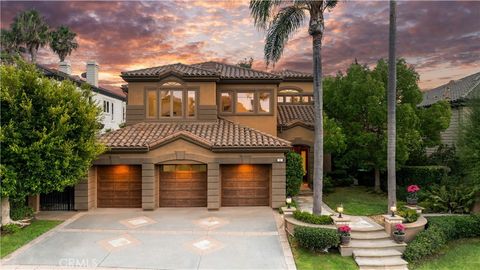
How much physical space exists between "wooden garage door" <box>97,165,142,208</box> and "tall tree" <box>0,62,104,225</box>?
3.45 m

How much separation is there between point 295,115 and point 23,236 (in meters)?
17.2

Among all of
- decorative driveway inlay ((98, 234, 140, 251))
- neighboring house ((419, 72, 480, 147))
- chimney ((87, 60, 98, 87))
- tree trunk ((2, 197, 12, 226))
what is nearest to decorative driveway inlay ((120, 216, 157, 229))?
decorative driveway inlay ((98, 234, 140, 251))

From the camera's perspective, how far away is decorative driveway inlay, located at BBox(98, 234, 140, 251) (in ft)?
36.3

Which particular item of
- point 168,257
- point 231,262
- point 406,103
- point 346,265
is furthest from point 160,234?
point 406,103

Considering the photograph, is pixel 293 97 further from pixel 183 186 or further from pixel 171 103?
pixel 183 186

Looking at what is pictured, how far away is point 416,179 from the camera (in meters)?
19.6

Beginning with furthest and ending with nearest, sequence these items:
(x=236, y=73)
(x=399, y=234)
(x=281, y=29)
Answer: (x=236, y=73) → (x=281, y=29) → (x=399, y=234)

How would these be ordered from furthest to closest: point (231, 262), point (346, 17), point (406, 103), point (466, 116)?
point (406, 103) → point (346, 17) → point (466, 116) → point (231, 262)

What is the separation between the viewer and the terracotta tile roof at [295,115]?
67.7ft

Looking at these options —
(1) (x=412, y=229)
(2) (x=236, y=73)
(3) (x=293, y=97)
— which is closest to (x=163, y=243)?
(1) (x=412, y=229)

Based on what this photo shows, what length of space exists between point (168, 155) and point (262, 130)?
6423mm

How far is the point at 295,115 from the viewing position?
73.3 ft

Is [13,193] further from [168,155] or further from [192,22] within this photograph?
[192,22]

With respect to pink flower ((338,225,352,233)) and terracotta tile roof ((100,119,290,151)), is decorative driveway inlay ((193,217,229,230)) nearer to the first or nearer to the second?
terracotta tile roof ((100,119,290,151))
